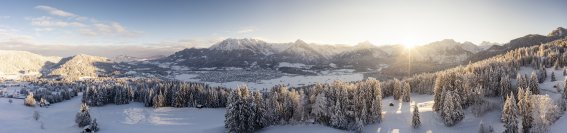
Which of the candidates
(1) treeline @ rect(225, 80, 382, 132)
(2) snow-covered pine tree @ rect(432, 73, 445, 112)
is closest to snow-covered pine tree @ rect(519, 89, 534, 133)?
(2) snow-covered pine tree @ rect(432, 73, 445, 112)

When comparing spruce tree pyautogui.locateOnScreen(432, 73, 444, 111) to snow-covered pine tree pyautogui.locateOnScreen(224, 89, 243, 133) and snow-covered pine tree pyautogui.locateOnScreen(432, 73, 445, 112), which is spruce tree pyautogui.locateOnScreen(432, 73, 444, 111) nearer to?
snow-covered pine tree pyautogui.locateOnScreen(432, 73, 445, 112)

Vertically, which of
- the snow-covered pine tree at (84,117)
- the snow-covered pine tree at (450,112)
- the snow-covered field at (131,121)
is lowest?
the snow-covered field at (131,121)

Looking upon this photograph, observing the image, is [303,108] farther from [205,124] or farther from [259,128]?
[205,124]

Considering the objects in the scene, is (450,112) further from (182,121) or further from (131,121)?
(131,121)

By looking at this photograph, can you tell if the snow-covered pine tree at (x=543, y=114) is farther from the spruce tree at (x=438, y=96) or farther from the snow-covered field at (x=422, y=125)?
the spruce tree at (x=438, y=96)

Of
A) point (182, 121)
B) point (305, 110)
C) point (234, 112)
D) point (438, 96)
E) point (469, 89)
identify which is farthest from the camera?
point (182, 121)

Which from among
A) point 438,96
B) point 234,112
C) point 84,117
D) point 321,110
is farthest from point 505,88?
point 84,117

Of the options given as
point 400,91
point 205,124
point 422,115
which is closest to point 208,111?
point 205,124

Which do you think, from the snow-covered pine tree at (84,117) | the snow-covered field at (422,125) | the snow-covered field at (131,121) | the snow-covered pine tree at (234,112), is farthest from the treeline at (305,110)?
the snow-covered pine tree at (84,117)
